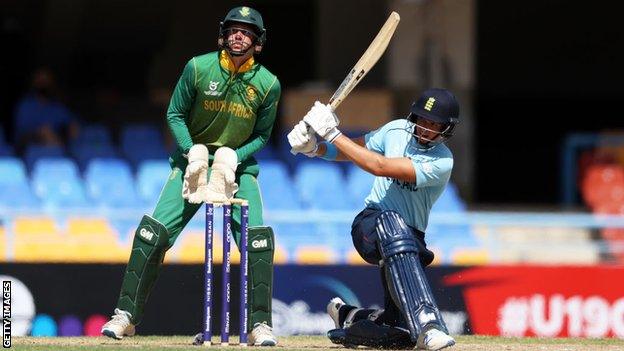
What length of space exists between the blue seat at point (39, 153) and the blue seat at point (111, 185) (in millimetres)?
765

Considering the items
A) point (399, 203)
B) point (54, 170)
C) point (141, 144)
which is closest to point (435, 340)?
point (399, 203)

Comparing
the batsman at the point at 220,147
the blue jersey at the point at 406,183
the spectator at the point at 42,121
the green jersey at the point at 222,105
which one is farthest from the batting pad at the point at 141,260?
the spectator at the point at 42,121

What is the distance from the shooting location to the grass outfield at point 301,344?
22.5ft

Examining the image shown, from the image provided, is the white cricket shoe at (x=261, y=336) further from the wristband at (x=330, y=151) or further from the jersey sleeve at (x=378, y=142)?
the jersey sleeve at (x=378, y=142)

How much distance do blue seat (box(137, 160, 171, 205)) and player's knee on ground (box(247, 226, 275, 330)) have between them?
535cm

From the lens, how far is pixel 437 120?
23.0 feet

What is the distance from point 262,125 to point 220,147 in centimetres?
27

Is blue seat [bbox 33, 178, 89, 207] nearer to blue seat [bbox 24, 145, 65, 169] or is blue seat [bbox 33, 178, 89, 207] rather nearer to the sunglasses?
blue seat [bbox 24, 145, 65, 169]

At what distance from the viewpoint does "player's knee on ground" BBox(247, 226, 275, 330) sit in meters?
7.20


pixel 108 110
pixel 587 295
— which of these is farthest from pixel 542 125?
pixel 587 295

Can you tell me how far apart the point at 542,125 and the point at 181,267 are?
11.0 m

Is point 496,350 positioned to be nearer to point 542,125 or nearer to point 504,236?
point 504,236

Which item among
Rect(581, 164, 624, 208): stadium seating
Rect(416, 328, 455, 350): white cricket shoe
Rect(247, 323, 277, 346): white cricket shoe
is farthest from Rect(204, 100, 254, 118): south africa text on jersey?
Rect(581, 164, 624, 208): stadium seating

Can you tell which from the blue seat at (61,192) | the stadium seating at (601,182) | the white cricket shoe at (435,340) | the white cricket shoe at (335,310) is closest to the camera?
the white cricket shoe at (435,340)
